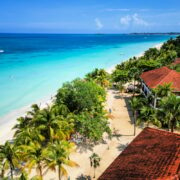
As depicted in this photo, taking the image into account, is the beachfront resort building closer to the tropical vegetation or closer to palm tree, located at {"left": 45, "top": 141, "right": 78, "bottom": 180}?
the tropical vegetation

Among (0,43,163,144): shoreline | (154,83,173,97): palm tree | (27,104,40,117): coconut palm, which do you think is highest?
(154,83,173,97): palm tree

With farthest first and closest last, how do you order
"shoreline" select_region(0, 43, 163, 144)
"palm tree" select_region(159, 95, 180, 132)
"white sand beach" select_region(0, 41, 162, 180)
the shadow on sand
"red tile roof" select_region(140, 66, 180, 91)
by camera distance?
"red tile roof" select_region(140, 66, 180, 91) → "shoreline" select_region(0, 43, 163, 144) → "palm tree" select_region(159, 95, 180, 132) → "white sand beach" select_region(0, 41, 162, 180) → the shadow on sand

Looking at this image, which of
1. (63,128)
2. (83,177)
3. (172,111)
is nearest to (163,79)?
(172,111)

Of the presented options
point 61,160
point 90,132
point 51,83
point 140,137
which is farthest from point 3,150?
point 51,83

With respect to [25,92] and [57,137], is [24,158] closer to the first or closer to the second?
[57,137]

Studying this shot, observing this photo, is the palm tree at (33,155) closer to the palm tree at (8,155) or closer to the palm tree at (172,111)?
the palm tree at (8,155)

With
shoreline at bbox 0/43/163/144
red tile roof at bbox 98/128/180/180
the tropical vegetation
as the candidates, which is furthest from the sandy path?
shoreline at bbox 0/43/163/144
